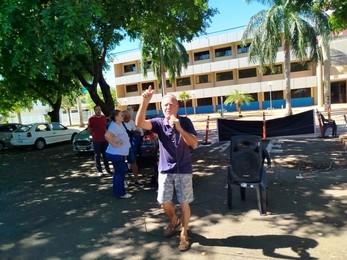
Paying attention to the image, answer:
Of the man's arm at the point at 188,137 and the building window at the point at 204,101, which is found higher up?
the building window at the point at 204,101

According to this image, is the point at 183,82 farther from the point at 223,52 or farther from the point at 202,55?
the point at 223,52

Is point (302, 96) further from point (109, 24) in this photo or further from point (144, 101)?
point (144, 101)

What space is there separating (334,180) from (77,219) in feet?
15.8

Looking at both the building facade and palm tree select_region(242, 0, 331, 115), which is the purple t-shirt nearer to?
palm tree select_region(242, 0, 331, 115)

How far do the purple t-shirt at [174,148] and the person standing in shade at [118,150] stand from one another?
7.10ft

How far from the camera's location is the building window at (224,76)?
139ft

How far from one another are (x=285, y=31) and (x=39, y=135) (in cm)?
1774

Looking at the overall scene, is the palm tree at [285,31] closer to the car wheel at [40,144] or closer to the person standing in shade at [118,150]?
the car wheel at [40,144]

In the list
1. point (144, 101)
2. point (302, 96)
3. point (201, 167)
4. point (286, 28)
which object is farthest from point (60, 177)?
point (302, 96)

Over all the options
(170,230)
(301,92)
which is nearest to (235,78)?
(301,92)

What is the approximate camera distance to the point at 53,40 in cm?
561

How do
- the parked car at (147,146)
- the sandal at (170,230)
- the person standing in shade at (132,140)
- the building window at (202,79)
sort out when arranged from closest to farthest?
the sandal at (170,230) → the person standing in shade at (132,140) → the parked car at (147,146) → the building window at (202,79)

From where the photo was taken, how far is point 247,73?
41.5 m

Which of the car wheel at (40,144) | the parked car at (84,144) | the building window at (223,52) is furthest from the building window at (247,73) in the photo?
the parked car at (84,144)
